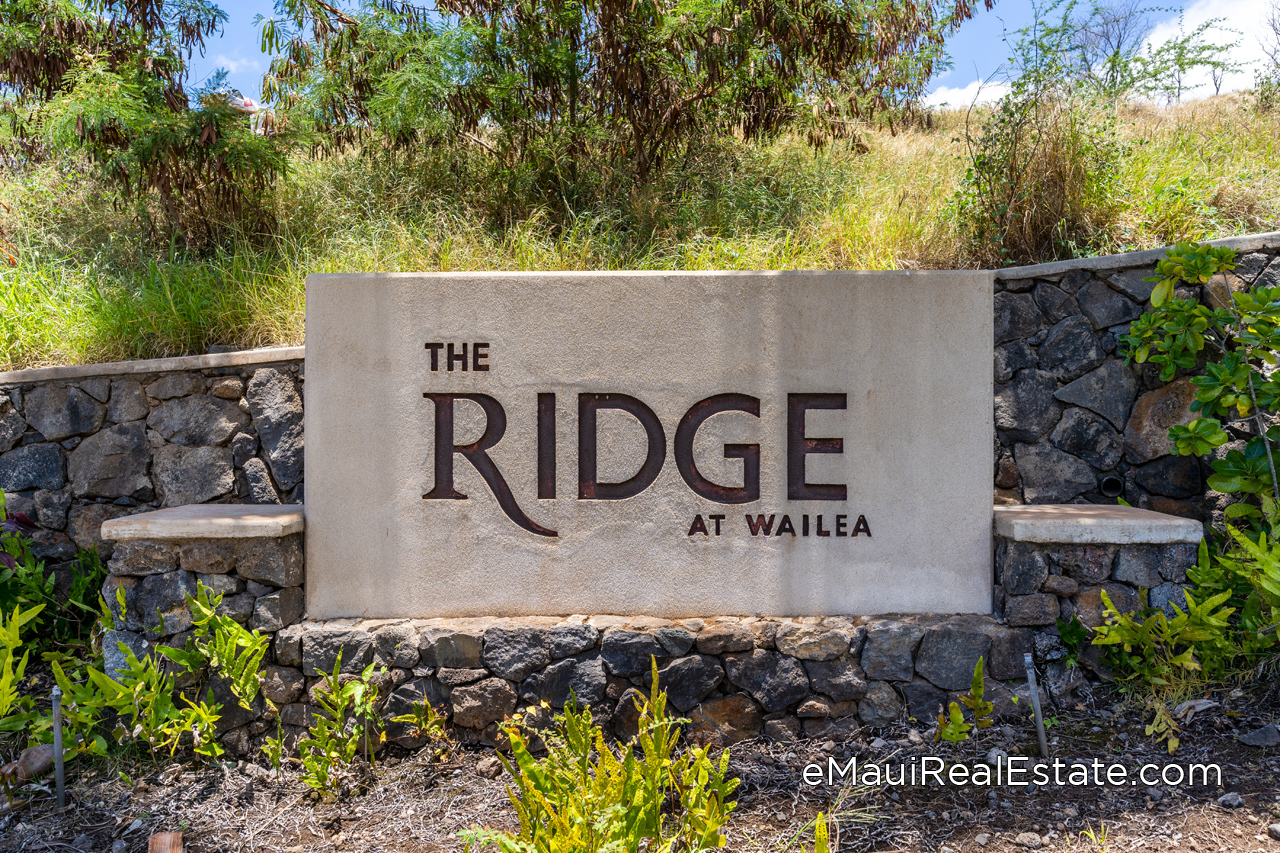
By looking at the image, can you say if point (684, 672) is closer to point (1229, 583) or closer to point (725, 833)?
point (725, 833)

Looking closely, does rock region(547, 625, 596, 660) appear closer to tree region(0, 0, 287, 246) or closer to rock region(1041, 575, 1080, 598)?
rock region(1041, 575, 1080, 598)

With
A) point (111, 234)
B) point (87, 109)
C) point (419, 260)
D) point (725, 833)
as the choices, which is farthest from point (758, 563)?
point (111, 234)

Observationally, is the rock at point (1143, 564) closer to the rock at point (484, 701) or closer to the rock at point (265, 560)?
the rock at point (484, 701)

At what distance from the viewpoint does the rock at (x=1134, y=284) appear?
3.71 meters

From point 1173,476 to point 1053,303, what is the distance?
102 cm

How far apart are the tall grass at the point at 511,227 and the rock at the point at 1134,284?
0.54 metres

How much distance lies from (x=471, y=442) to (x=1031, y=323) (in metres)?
2.89

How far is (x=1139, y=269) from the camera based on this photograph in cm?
372

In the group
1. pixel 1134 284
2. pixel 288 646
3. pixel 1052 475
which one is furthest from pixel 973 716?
pixel 288 646

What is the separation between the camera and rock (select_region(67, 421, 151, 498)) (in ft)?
13.0

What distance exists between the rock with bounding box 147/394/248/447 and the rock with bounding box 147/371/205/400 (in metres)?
0.03

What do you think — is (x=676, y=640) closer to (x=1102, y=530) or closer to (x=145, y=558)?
(x=1102, y=530)

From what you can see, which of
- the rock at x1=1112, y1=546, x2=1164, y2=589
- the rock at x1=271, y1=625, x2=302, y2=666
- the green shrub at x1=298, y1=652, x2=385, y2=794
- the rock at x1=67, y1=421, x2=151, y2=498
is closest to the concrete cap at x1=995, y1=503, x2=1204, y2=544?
the rock at x1=1112, y1=546, x2=1164, y2=589

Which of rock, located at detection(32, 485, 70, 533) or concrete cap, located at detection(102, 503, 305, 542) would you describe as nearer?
concrete cap, located at detection(102, 503, 305, 542)
